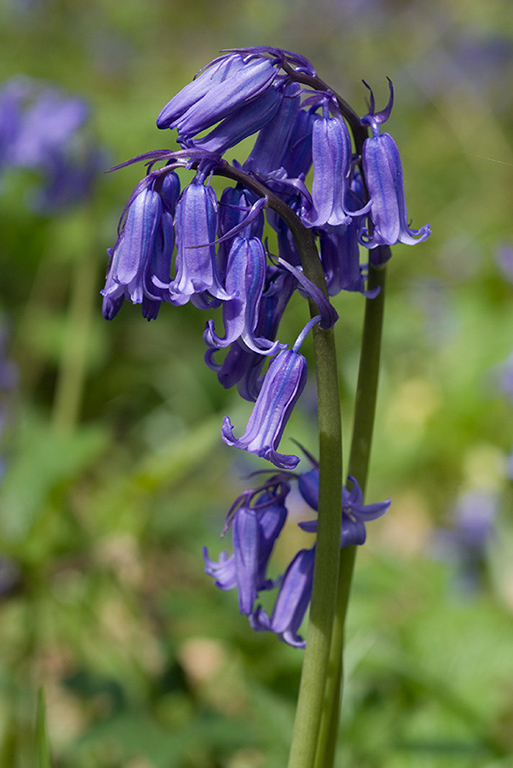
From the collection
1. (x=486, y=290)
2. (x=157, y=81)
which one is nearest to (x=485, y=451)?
(x=486, y=290)

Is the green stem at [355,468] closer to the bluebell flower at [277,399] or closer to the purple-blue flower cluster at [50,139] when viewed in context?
the bluebell flower at [277,399]

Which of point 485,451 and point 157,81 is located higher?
point 157,81

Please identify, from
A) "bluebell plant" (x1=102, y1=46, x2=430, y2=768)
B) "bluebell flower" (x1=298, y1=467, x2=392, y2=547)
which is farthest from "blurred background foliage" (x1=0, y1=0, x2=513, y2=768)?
"bluebell flower" (x1=298, y1=467, x2=392, y2=547)

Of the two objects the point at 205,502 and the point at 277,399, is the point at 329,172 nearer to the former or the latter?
the point at 277,399

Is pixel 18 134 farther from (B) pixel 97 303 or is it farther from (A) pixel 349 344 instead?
(A) pixel 349 344

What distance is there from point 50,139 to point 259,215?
3.48 metres

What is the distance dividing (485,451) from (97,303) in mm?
3015

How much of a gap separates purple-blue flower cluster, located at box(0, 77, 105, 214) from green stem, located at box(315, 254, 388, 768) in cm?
326

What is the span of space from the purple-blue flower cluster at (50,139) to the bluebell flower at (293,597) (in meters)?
3.34

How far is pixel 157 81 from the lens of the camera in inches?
440

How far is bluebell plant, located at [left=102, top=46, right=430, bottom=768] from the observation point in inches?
51.3

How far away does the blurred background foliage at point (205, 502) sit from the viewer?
9.05 feet

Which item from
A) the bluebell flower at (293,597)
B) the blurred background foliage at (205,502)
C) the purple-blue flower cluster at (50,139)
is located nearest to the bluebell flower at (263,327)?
the bluebell flower at (293,597)

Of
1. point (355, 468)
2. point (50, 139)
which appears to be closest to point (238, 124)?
point (355, 468)
